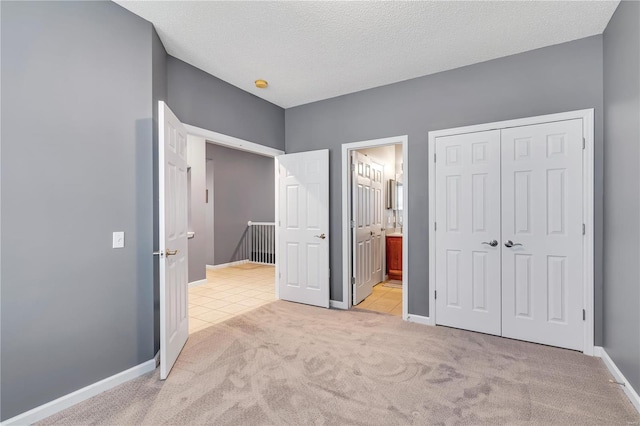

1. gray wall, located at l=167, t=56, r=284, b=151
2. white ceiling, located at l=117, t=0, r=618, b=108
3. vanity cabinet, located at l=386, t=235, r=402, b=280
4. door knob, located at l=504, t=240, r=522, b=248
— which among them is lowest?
vanity cabinet, located at l=386, t=235, r=402, b=280

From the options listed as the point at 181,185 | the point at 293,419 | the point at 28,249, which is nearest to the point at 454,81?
the point at 181,185

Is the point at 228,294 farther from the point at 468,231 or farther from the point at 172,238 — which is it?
the point at 468,231

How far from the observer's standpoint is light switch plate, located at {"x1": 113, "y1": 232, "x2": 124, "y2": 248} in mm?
2246

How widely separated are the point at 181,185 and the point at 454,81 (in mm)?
2991

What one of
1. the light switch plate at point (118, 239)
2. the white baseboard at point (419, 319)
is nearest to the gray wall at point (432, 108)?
the white baseboard at point (419, 319)

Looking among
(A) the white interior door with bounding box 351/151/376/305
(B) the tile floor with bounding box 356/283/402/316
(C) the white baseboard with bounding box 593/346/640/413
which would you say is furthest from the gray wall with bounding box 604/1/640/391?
(A) the white interior door with bounding box 351/151/376/305

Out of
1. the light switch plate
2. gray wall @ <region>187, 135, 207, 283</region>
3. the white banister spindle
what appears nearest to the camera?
the light switch plate

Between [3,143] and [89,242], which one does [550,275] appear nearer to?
[89,242]

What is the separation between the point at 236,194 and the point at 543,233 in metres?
6.31

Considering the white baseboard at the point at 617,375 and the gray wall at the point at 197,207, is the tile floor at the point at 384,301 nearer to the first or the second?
the white baseboard at the point at 617,375

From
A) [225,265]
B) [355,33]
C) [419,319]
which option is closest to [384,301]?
[419,319]

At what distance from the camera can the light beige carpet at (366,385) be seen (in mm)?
1889

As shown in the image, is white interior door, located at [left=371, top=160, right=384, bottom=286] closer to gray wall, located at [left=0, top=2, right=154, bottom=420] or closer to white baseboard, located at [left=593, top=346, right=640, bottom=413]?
white baseboard, located at [left=593, top=346, right=640, bottom=413]

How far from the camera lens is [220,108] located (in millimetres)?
3518
